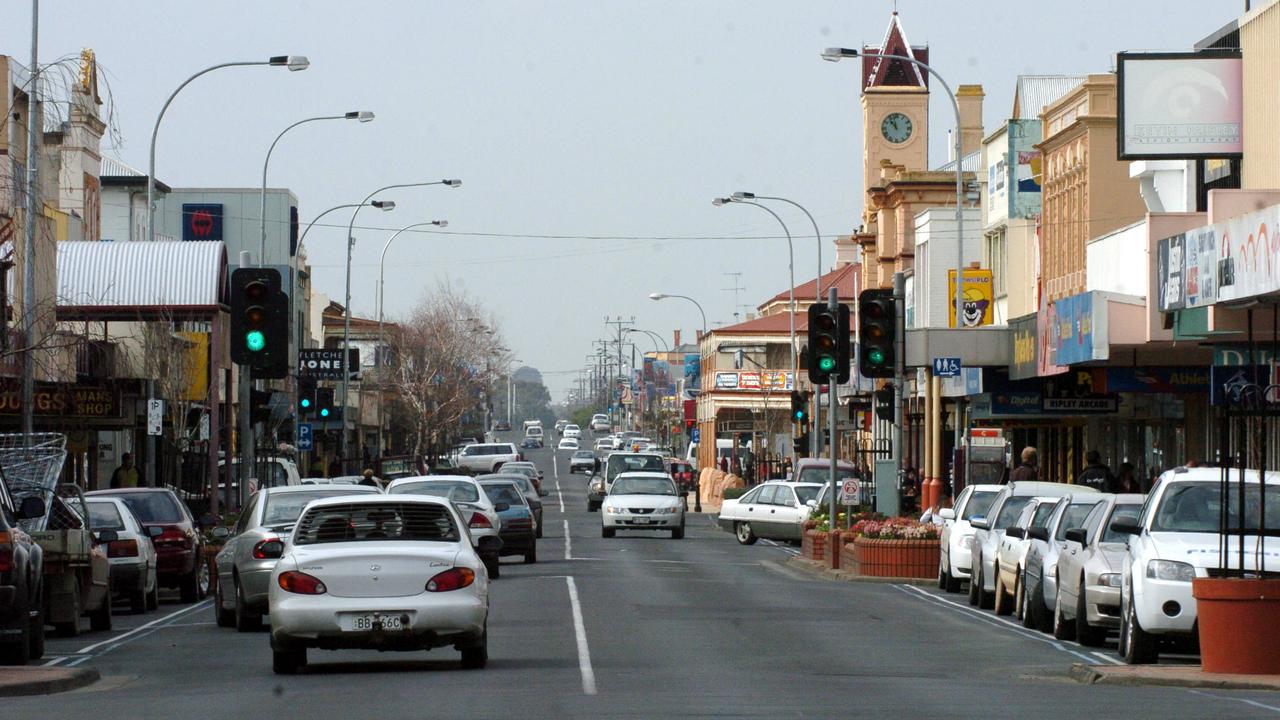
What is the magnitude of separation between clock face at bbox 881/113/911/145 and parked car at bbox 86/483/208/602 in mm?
62853

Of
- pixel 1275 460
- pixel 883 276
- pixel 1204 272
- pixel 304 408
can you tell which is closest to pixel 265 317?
pixel 1204 272

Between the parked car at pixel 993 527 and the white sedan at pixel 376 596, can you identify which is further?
the parked car at pixel 993 527

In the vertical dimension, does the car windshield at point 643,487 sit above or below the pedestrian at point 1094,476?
below

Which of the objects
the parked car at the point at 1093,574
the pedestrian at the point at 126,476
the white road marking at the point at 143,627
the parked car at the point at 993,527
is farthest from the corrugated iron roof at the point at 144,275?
the parked car at the point at 1093,574

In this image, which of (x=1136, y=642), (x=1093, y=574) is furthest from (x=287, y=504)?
(x=1136, y=642)

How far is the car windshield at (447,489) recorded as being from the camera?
99.0ft

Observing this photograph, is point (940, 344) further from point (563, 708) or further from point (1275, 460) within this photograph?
point (563, 708)

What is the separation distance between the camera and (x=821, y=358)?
30.5 meters

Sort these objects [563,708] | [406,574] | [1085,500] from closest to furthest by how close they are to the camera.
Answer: [563,708] → [406,574] → [1085,500]

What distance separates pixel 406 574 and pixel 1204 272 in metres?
13.1

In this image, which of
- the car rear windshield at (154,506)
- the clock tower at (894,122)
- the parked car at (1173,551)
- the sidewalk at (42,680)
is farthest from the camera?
the clock tower at (894,122)

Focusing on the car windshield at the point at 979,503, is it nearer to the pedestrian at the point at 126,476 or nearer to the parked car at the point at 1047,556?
the parked car at the point at 1047,556

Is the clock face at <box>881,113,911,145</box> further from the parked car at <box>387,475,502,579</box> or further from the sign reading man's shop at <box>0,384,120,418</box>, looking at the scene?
the parked car at <box>387,475,502,579</box>

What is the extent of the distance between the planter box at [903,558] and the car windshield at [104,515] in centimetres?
1229
